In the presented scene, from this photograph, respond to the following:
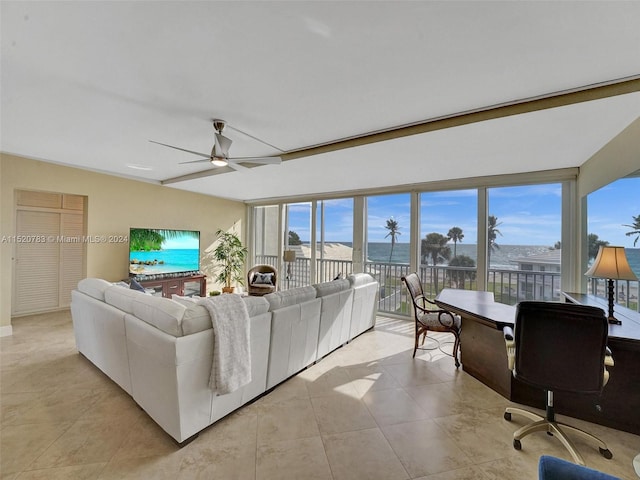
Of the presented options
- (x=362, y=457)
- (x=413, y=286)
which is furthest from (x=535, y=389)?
(x=362, y=457)

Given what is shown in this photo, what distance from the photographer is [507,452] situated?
1.75 metres

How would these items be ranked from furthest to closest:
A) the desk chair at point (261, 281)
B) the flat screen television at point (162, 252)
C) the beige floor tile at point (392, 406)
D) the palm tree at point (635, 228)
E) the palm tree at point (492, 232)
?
Result: the desk chair at point (261, 281) → the flat screen television at point (162, 252) → the palm tree at point (492, 232) → the palm tree at point (635, 228) → the beige floor tile at point (392, 406)

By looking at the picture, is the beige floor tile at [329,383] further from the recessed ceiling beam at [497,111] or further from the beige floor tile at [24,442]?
the recessed ceiling beam at [497,111]

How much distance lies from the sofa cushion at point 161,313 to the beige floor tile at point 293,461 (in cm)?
94

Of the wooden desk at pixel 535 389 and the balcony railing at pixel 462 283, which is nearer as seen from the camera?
the wooden desk at pixel 535 389

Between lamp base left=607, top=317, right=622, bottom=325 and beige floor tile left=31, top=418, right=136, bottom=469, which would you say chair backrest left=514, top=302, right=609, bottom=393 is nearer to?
lamp base left=607, top=317, right=622, bottom=325

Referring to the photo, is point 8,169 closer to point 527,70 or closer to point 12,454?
point 12,454

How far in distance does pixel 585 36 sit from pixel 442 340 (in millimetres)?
3518

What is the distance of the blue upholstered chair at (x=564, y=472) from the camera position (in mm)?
792

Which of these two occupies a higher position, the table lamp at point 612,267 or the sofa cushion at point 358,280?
the table lamp at point 612,267

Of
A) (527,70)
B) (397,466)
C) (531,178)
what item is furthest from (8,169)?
(531,178)

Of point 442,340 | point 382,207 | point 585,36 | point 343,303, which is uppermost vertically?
point 585,36

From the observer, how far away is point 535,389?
7.34 feet

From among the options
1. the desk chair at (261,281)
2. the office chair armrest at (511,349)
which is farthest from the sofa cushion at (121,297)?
the desk chair at (261,281)
